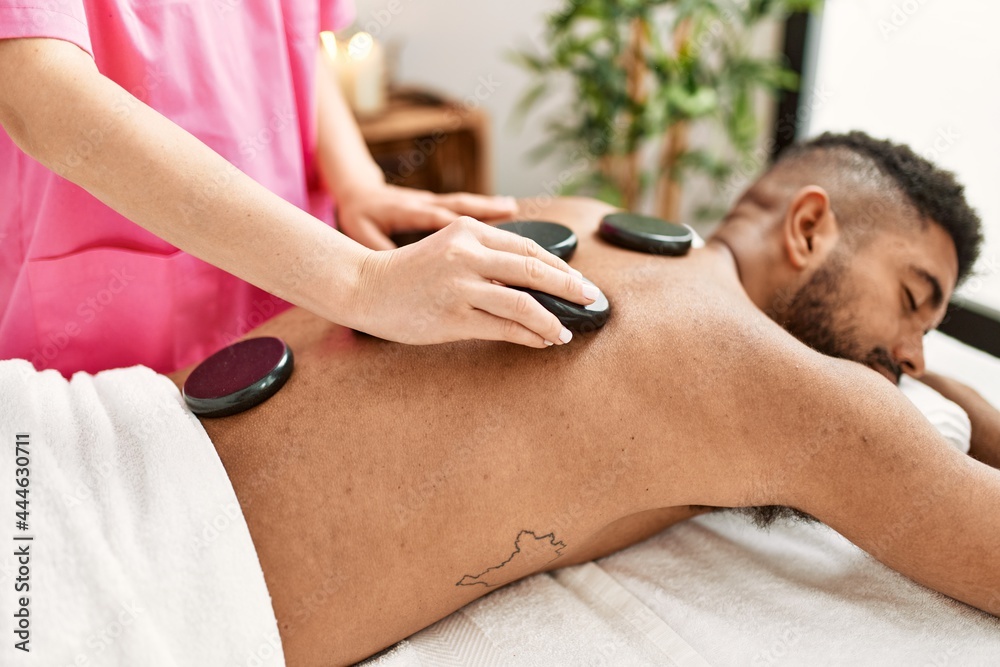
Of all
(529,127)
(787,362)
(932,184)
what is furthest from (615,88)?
(787,362)

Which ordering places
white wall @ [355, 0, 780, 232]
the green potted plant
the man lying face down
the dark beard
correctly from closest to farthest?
1. the man lying face down
2. the dark beard
3. the green potted plant
4. white wall @ [355, 0, 780, 232]

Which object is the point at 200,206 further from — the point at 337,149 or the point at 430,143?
the point at 430,143

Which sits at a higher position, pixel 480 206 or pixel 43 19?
pixel 43 19

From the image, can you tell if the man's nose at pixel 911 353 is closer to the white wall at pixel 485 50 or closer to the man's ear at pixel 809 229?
the man's ear at pixel 809 229

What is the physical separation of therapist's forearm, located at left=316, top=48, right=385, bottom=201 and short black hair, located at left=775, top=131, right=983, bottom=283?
794mm

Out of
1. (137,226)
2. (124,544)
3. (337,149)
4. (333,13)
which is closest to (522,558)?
(124,544)

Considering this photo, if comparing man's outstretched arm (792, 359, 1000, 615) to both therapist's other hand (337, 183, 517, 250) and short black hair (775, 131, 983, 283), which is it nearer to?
short black hair (775, 131, 983, 283)

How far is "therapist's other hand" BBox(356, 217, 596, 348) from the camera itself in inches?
31.8

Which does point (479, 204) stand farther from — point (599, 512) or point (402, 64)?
point (402, 64)

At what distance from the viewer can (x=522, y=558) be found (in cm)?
93

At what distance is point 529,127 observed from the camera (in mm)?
3211

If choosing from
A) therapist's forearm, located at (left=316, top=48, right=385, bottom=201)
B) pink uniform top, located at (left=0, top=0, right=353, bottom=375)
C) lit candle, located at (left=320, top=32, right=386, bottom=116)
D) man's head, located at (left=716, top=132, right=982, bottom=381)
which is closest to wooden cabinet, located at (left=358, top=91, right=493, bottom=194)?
lit candle, located at (left=320, top=32, right=386, bottom=116)

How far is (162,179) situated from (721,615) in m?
0.82

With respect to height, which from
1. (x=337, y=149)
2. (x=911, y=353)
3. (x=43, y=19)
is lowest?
(x=911, y=353)
